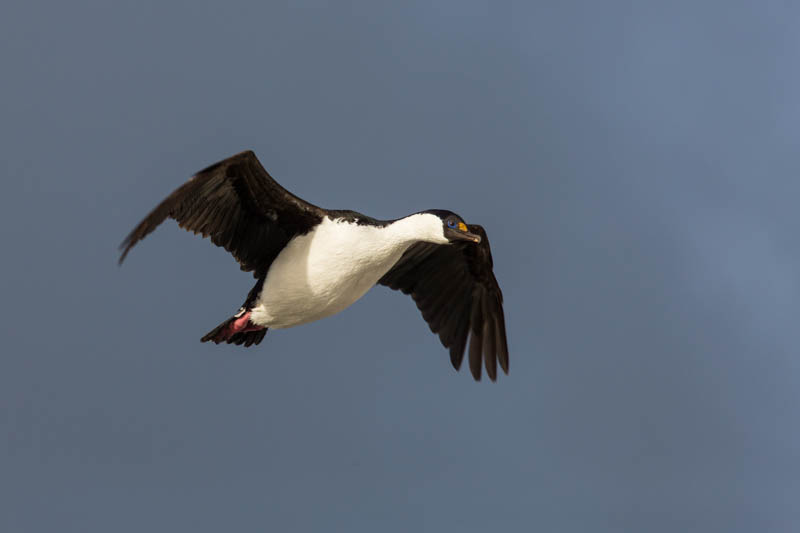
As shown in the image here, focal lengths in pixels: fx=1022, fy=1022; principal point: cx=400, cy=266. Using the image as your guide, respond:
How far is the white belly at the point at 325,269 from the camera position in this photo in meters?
8.84

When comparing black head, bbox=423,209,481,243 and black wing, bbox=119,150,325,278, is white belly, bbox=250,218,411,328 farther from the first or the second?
black head, bbox=423,209,481,243

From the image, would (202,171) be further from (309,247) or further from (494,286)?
(494,286)

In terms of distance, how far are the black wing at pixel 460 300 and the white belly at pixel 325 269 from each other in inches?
57.9

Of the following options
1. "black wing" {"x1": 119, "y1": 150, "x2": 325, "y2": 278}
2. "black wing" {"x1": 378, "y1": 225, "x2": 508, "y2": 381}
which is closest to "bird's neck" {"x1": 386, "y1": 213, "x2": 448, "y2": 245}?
"black wing" {"x1": 119, "y1": 150, "x2": 325, "y2": 278}

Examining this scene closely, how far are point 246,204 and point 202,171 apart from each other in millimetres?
932

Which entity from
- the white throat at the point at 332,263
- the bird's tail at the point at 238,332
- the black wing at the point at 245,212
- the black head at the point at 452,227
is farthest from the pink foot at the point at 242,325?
the black head at the point at 452,227

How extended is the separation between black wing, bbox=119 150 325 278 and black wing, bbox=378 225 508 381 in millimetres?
1795

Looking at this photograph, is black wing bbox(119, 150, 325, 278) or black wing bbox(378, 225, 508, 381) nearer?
black wing bbox(119, 150, 325, 278)

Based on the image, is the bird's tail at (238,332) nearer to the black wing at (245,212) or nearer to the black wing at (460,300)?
the black wing at (245,212)

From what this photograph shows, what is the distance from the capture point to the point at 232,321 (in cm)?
931

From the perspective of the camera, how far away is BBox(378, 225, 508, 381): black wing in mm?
10625

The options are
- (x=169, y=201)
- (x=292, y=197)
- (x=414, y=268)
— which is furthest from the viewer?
(x=414, y=268)

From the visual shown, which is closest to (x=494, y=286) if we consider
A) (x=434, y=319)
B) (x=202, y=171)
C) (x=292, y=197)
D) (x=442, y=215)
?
A: (x=434, y=319)

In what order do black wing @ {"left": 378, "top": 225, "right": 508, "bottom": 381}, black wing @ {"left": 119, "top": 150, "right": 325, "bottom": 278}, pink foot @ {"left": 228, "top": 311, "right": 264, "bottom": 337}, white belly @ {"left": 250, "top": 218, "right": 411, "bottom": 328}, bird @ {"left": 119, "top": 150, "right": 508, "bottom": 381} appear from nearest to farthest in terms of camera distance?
black wing @ {"left": 119, "top": 150, "right": 325, "bottom": 278} < bird @ {"left": 119, "top": 150, "right": 508, "bottom": 381} < white belly @ {"left": 250, "top": 218, "right": 411, "bottom": 328} < pink foot @ {"left": 228, "top": 311, "right": 264, "bottom": 337} < black wing @ {"left": 378, "top": 225, "right": 508, "bottom": 381}
